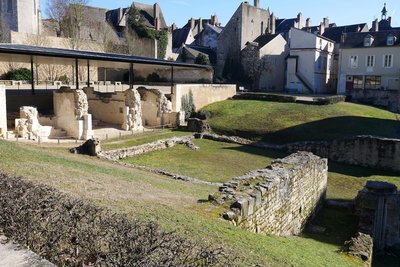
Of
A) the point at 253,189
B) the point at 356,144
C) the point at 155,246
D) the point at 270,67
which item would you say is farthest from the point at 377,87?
the point at 155,246

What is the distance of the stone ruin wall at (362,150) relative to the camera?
1909 cm

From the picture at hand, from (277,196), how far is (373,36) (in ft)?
122

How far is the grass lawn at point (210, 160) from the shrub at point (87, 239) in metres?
10.5

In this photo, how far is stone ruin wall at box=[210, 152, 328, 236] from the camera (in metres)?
7.79

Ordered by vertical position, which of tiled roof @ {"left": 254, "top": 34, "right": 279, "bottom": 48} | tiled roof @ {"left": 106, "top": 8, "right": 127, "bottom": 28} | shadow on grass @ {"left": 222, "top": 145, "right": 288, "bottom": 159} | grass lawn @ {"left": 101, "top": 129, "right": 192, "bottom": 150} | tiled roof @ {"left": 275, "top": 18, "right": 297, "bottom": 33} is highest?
tiled roof @ {"left": 275, "top": 18, "right": 297, "bottom": 33}

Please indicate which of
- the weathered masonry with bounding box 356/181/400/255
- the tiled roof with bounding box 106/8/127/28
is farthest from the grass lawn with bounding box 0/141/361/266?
the tiled roof with bounding box 106/8/127/28

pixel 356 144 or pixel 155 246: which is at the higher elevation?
pixel 155 246

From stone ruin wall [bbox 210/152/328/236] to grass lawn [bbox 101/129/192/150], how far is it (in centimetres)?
984

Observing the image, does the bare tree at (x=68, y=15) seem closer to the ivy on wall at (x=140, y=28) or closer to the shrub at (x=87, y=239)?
the ivy on wall at (x=140, y=28)

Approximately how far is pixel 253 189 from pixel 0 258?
612 centimetres

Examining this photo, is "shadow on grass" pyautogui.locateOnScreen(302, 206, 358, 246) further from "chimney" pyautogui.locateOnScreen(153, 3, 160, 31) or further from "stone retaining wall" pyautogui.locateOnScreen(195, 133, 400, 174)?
"chimney" pyautogui.locateOnScreen(153, 3, 160, 31)

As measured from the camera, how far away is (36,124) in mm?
18609

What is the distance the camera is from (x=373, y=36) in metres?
40.2

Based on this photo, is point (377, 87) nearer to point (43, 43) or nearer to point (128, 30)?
point (128, 30)
